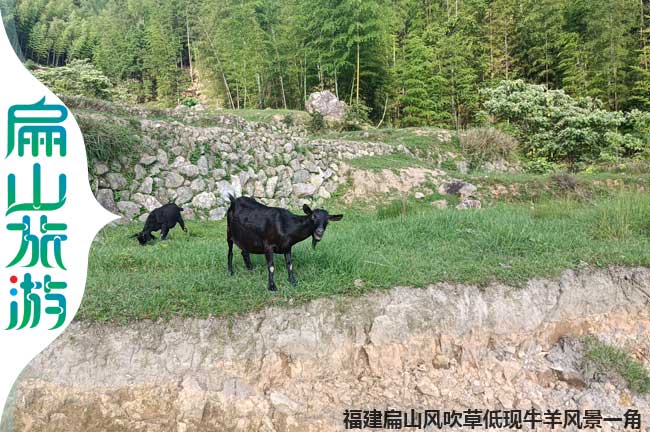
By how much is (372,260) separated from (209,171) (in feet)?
19.0

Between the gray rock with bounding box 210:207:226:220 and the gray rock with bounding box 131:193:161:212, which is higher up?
the gray rock with bounding box 131:193:161:212

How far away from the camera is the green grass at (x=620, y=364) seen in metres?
3.67

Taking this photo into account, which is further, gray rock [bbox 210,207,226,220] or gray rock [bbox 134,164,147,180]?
gray rock [bbox 210,207,226,220]

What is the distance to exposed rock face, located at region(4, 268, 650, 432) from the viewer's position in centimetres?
328

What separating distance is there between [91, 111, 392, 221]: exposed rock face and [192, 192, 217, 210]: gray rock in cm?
2

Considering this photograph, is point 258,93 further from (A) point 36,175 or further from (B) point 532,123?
(A) point 36,175

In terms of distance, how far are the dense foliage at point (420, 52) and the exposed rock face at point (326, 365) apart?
13.6m

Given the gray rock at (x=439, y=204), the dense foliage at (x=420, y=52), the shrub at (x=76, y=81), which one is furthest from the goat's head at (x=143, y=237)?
the shrub at (x=76, y=81)

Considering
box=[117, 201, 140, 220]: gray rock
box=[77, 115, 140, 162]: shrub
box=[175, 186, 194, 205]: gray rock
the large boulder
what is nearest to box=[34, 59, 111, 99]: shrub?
the large boulder

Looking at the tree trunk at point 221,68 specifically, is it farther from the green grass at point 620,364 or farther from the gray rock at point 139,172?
the green grass at point 620,364

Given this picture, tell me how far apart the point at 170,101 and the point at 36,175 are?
30.1 metres

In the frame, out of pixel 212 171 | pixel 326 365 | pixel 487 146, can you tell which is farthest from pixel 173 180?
pixel 487 146

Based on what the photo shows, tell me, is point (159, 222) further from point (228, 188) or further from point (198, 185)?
point (228, 188)

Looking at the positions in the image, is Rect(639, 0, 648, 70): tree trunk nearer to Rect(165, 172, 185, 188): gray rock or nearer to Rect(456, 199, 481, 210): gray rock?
Rect(456, 199, 481, 210): gray rock
